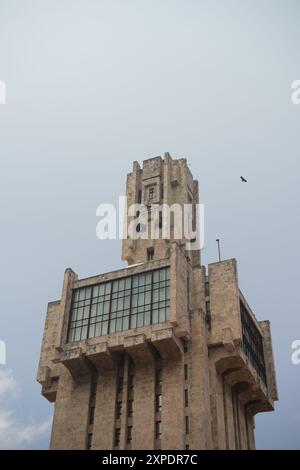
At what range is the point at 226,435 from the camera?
6575 cm

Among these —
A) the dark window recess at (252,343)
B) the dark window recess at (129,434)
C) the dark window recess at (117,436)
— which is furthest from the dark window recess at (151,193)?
the dark window recess at (117,436)

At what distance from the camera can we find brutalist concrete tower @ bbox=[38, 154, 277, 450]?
208ft

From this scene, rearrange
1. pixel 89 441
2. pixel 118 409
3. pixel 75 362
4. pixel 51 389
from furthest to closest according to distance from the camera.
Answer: pixel 51 389
pixel 75 362
pixel 118 409
pixel 89 441

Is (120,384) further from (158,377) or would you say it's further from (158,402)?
(158,402)

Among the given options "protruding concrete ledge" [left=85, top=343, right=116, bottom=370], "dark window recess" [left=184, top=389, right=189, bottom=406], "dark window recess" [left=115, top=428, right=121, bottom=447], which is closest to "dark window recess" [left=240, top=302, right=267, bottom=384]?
"dark window recess" [left=184, top=389, right=189, bottom=406]

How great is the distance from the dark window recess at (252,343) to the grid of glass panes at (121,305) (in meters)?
10.2

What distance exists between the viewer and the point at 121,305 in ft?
231

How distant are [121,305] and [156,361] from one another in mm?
7472

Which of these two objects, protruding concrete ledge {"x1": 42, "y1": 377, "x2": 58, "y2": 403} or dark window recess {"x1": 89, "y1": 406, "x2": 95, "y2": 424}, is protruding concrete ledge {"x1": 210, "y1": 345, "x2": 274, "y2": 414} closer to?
dark window recess {"x1": 89, "y1": 406, "x2": 95, "y2": 424}

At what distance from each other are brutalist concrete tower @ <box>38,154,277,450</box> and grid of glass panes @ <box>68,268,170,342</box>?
0.40ft

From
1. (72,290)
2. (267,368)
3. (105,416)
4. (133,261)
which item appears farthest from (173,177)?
(105,416)

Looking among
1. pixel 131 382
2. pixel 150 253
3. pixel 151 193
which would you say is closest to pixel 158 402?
pixel 131 382
